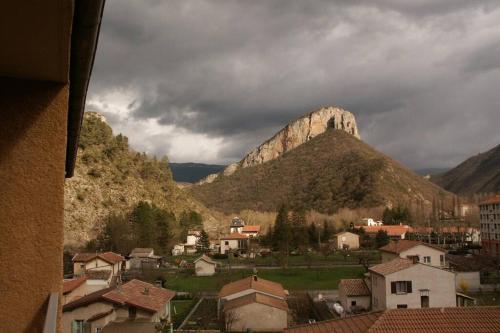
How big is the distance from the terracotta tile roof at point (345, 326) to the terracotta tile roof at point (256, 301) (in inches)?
Answer: 392

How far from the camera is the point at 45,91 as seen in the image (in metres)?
3.59

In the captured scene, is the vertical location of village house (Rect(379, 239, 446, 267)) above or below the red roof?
above

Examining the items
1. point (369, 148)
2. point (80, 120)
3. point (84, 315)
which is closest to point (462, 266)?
→ point (84, 315)

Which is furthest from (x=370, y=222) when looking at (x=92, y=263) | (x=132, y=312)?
(x=132, y=312)

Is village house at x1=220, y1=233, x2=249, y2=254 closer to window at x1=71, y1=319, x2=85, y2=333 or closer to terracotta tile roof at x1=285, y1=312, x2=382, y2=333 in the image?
window at x1=71, y1=319, x2=85, y2=333

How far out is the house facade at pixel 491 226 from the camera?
62.6 metres

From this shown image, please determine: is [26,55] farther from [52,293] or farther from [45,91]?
[52,293]

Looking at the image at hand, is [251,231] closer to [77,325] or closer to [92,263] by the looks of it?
[92,263]

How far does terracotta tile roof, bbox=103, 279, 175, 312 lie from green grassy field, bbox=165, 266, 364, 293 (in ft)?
59.3

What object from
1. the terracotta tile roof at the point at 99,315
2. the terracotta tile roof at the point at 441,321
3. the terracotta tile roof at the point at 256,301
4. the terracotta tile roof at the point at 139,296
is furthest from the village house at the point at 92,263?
the terracotta tile roof at the point at 441,321

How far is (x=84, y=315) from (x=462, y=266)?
1297 inches

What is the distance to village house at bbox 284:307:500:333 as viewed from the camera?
56.6 ft

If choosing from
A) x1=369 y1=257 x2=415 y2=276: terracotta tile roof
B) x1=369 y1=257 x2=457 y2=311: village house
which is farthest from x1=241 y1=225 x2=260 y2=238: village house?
x1=369 y1=257 x2=457 y2=311: village house

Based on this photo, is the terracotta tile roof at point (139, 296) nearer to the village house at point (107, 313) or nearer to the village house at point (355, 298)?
the village house at point (107, 313)
